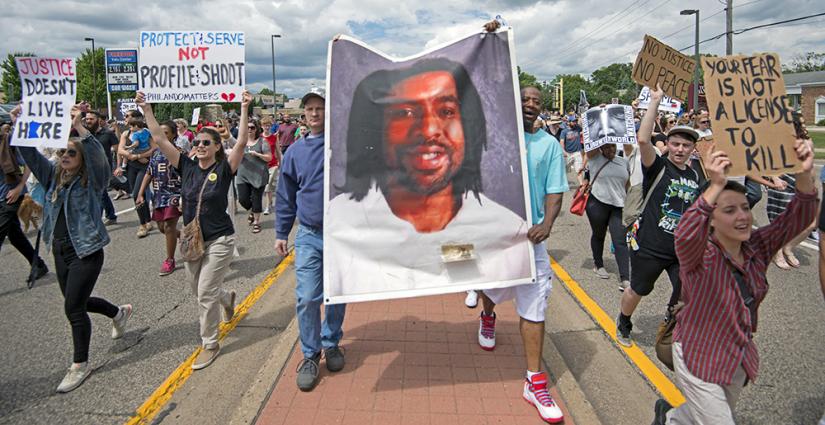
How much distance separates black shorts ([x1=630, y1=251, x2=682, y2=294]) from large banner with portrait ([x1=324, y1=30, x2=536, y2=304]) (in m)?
1.43

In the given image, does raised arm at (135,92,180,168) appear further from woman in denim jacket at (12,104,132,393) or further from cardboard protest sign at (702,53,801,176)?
cardboard protest sign at (702,53,801,176)

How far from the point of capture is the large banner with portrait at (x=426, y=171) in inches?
120

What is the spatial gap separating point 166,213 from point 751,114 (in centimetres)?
595

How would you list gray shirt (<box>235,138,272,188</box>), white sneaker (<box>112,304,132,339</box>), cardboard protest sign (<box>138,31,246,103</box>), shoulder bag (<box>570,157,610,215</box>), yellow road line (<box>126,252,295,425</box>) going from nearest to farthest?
yellow road line (<box>126,252,295,425</box>), white sneaker (<box>112,304,132,339</box>), cardboard protest sign (<box>138,31,246,103</box>), shoulder bag (<box>570,157,610,215</box>), gray shirt (<box>235,138,272,188</box>)

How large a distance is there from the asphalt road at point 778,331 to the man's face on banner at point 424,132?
1989 millimetres

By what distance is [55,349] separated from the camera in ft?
14.3

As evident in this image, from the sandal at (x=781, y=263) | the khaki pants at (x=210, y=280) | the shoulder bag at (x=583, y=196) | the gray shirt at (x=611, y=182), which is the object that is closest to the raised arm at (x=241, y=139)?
the khaki pants at (x=210, y=280)

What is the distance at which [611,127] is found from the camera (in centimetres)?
571

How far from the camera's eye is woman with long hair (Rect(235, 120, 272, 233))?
8.68m

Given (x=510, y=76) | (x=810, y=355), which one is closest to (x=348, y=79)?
(x=510, y=76)

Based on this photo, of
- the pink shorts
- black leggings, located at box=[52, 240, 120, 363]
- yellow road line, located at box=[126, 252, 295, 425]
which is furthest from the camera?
the pink shorts

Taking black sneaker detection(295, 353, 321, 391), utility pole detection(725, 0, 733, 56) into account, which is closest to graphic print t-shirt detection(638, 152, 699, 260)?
black sneaker detection(295, 353, 321, 391)

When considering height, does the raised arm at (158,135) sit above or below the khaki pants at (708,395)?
above

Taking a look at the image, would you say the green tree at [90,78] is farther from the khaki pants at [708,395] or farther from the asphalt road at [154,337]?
the khaki pants at [708,395]
